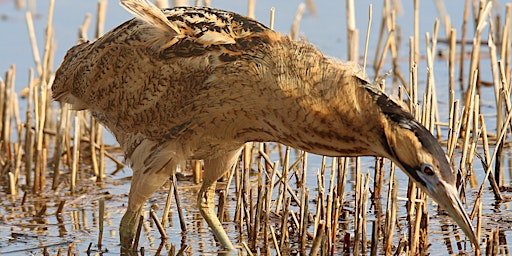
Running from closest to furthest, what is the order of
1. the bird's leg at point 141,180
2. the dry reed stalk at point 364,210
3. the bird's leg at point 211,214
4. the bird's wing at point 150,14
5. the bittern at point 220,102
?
the bittern at point 220,102
the dry reed stalk at point 364,210
the bird's wing at point 150,14
the bird's leg at point 141,180
the bird's leg at point 211,214

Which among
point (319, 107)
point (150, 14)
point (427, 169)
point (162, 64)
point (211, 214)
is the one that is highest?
point (150, 14)

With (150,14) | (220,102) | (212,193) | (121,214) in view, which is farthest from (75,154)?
(220,102)

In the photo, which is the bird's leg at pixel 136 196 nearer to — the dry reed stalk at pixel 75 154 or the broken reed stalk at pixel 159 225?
the broken reed stalk at pixel 159 225

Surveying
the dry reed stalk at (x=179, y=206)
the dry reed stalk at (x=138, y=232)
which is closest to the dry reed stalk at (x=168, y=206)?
the dry reed stalk at (x=179, y=206)

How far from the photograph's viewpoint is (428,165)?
5090 mm

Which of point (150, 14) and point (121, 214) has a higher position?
point (150, 14)

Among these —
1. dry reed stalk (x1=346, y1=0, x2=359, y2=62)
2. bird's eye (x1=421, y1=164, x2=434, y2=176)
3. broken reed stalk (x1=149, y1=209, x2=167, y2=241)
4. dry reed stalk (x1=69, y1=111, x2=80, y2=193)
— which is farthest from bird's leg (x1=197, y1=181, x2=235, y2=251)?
dry reed stalk (x1=346, y1=0, x2=359, y2=62)

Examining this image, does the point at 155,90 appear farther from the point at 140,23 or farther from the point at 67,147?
the point at 67,147

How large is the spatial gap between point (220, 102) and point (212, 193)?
117 cm

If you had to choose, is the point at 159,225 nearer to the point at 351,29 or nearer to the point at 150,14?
the point at 150,14

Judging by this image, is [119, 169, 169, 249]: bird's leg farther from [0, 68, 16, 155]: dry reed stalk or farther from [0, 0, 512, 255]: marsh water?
[0, 68, 16, 155]: dry reed stalk

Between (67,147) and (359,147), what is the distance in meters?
3.66

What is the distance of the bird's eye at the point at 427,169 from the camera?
5.09 m

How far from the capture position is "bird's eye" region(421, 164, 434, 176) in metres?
5.09
